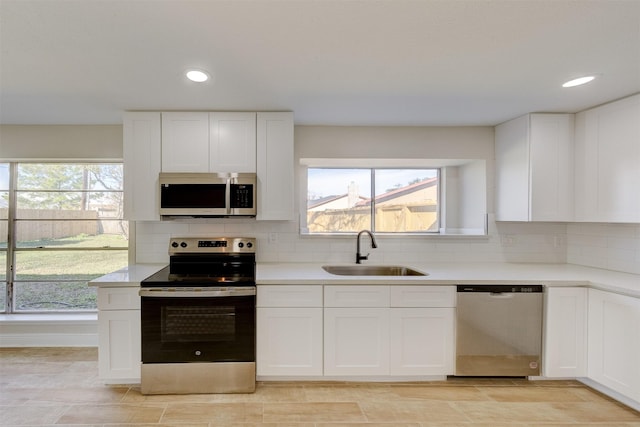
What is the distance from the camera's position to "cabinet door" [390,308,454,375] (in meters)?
2.37

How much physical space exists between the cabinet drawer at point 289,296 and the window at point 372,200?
3.39 feet

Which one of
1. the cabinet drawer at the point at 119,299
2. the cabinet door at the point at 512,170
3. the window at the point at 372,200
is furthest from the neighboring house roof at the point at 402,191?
the cabinet drawer at the point at 119,299

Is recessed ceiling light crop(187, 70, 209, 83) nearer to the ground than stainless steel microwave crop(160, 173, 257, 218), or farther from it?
farther from it

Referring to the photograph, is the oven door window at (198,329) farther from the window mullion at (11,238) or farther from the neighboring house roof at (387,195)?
the window mullion at (11,238)

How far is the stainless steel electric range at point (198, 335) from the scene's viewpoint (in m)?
2.25

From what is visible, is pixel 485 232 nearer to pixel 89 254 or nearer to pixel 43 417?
pixel 43 417

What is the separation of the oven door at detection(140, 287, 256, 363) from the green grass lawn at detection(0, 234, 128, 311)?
4.27ft

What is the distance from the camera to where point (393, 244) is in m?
3.11

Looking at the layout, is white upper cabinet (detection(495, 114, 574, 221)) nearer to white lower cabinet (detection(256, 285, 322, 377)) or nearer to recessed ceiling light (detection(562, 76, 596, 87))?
recessed ceiling light (detection(562, 76, 596, 87))

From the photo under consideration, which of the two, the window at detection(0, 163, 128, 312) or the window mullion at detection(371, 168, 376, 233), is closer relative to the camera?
the window at detection(0, 163, 128, 312)

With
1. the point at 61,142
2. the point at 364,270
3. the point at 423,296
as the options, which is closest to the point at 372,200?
the point at 364,270

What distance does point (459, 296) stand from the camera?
2363mm

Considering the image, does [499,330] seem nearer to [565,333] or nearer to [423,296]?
→ [565,333]

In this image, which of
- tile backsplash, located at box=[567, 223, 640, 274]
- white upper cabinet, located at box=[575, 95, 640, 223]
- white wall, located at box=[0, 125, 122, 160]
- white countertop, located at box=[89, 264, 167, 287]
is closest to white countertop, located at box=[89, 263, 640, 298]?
white countertop, located at box=[89, 264, 167, 287]
